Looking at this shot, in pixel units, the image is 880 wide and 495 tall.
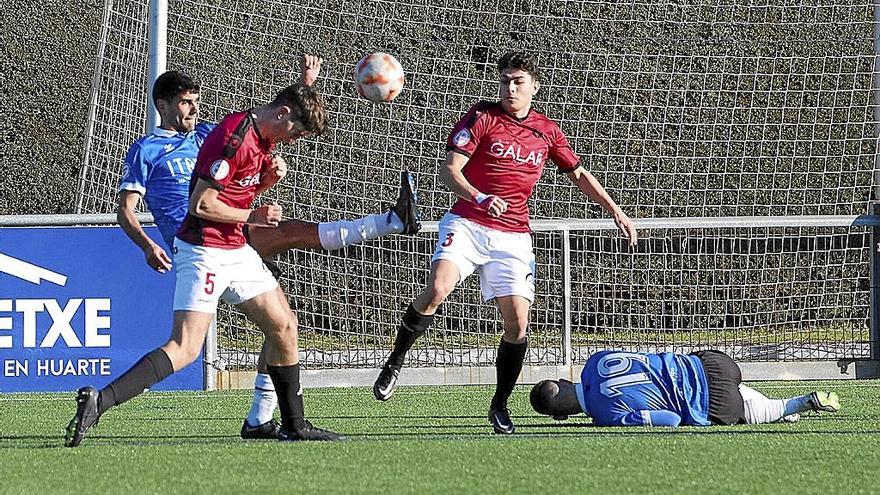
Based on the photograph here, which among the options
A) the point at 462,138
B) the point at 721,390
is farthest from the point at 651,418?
the point at 462,138

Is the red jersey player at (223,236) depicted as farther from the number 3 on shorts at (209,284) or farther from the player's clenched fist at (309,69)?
the player's clenched fist at (309,69)

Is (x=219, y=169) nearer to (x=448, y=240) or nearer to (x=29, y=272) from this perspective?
(x=448, y=240)

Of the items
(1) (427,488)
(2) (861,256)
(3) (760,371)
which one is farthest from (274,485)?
(2) (861,256)

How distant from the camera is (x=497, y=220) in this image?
8.45 metres

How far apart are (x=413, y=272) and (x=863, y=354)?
148 inches

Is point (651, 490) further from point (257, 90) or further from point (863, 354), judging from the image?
point (257, 90)

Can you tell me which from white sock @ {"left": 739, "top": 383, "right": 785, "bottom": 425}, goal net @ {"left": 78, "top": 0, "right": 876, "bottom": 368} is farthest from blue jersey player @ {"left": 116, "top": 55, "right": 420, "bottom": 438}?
goal net @ {"left": 78, "top": 0, "right": 876, "bottom": 368}

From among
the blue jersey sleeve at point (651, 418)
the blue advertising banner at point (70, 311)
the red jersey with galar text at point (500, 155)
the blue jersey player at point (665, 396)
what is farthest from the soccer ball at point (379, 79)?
the blue advertising banner at point (70, 311)

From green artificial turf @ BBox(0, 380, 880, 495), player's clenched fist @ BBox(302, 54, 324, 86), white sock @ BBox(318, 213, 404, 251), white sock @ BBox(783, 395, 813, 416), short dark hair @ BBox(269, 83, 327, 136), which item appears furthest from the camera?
white sock @ BBox(783, 395, 813, 416)

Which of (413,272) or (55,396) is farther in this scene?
(413,272)

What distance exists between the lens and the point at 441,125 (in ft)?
49.8

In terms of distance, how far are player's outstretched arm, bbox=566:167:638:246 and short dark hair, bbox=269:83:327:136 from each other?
2255 mm

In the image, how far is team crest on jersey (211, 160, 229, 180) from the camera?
22.5ft

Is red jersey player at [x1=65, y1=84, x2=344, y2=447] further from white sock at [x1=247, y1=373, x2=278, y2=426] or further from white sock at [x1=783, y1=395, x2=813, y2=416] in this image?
white sock at [x1=783, y1=395, x2=813, y2=416]
